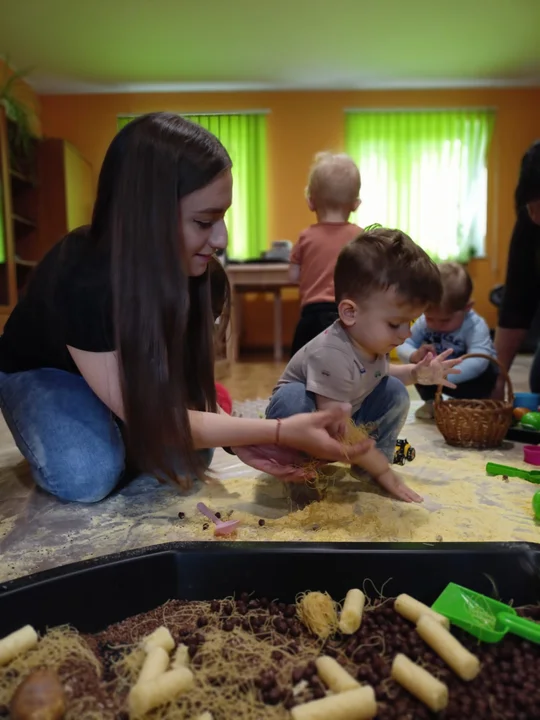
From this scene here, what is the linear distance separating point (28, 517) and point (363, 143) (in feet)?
15.9

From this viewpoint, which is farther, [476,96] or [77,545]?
[476,96]

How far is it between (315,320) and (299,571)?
1.21 m

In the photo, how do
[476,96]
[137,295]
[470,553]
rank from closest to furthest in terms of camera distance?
[470,553]
[137,295]
[476,96]

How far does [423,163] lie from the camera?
17.2 feet

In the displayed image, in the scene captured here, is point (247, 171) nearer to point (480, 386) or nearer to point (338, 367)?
point (480, 386)

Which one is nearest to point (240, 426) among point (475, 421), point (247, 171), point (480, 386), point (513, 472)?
point (513, 472)

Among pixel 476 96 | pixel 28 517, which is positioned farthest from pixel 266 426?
pixel 476 96

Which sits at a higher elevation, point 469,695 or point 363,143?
point 363,143

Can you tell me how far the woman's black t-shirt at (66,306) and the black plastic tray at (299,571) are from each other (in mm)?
422

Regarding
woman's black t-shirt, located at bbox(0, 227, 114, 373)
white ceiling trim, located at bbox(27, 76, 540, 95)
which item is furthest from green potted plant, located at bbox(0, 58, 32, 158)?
woman's black t-shirt, located at bbox(0, 227, 114, 373)

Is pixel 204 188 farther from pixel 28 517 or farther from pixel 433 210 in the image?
pixel 433 210

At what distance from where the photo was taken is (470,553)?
80 centimetres

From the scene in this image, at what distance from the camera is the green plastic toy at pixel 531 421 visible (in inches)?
68.9

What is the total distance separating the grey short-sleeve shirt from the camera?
1161mm
